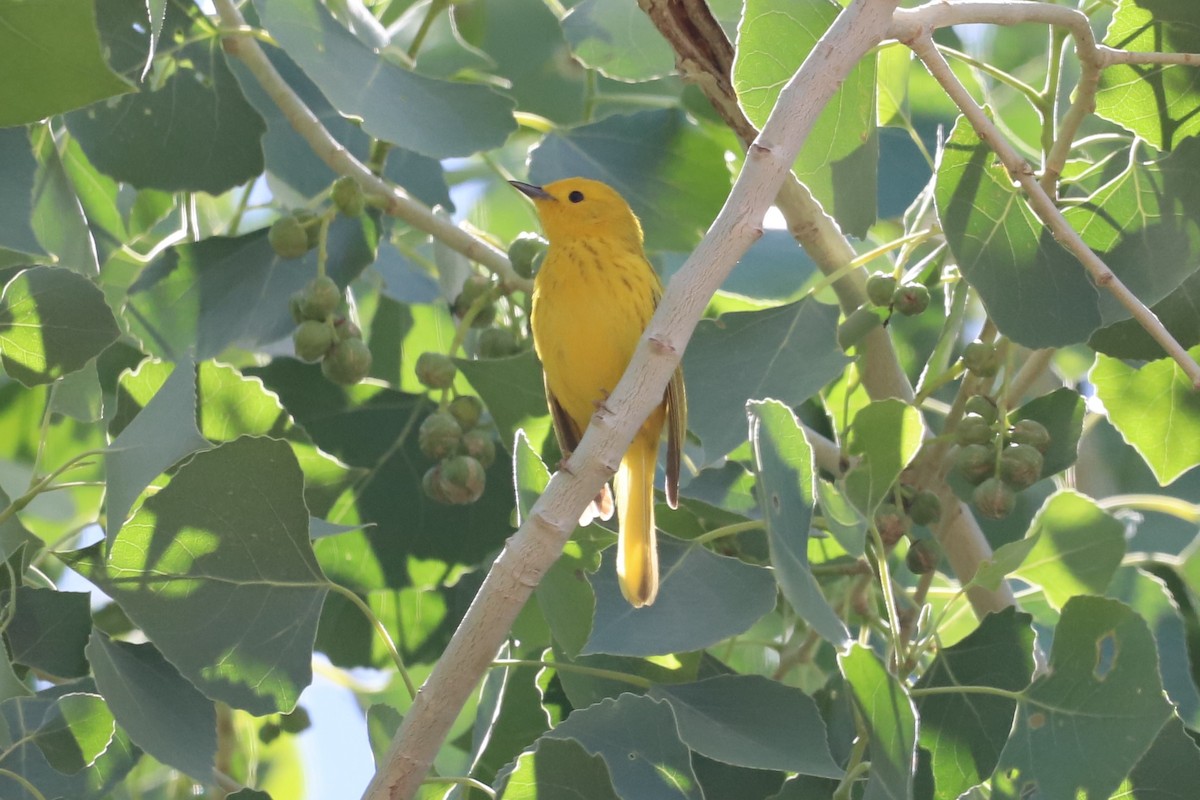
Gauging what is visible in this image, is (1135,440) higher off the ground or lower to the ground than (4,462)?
higher

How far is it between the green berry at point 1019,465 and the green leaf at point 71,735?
1.88m

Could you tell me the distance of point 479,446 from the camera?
331cm

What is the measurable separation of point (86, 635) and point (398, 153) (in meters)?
1.88

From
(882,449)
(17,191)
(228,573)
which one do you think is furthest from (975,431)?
(17,191)

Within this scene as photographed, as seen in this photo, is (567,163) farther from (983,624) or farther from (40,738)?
A: (40,738)

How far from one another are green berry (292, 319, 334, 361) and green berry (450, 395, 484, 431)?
0.33 meters

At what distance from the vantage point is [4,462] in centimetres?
397

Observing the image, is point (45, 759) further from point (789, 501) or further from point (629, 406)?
point (789, 501)

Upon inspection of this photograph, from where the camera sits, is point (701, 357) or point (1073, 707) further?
point (701, 357)

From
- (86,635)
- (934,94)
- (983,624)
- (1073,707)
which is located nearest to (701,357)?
(983,624)

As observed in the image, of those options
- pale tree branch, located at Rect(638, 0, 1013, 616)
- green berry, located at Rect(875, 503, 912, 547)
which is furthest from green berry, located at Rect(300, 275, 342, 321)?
green berry, located at Rect(875, 503, 912, 547)

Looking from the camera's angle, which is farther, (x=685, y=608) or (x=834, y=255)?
(x=834, y=255)

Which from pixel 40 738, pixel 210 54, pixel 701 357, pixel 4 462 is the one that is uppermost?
pixel 210 54

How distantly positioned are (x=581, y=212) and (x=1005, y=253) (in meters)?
1.64
